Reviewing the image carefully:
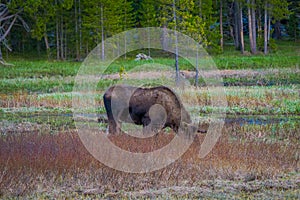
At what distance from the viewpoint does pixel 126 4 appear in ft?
165

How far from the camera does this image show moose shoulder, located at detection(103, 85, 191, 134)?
45.7ft

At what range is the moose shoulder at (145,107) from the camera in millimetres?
13942

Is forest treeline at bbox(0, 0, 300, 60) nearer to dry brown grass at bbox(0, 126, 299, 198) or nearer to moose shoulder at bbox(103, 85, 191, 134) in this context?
moose shoulder at bbox(103, 85, 191, 134)

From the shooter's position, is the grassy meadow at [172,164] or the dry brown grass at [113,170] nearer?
the grassy meadow at [172,164]

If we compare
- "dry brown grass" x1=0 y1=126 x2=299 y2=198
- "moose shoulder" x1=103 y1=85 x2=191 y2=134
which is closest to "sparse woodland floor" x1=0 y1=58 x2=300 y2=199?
"dry brown grass" x1=0 y1=126 x2=299 y2=198

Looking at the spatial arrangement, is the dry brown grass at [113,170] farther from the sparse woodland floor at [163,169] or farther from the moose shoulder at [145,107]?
the moose shoulder at [145,107]

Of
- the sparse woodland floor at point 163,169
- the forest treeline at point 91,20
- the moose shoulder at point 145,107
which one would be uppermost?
the forest treeline at point 91,20

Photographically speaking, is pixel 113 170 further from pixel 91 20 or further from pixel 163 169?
pixel 91 20

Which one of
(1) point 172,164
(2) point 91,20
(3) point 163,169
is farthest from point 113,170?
(2) point 91,20

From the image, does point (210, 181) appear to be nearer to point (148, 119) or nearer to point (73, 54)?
point (148, 119)

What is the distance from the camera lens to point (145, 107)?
14203mm

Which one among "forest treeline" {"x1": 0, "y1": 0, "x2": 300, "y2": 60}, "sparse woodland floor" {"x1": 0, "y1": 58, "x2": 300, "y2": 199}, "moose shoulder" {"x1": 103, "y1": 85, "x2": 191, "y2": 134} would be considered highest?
"forest treeline" {"x1": 0, "y1": 0, "x2": 300, "y2": 60}

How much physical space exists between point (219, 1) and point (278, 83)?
2845 cm

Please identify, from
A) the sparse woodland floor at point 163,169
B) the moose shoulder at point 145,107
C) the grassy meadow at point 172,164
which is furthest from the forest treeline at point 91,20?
the moose shoulder at point 145,107
